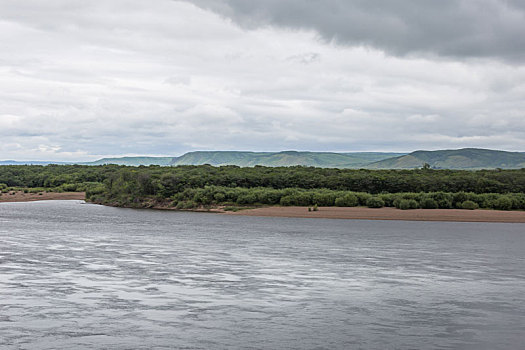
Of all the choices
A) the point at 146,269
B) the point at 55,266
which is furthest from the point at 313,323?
the point at 55,266

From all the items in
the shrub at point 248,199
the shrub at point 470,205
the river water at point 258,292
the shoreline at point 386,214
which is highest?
the shrub at point 248,199

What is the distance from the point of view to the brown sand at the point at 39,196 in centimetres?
9746

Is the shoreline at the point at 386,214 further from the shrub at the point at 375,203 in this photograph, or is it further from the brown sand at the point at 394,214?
the shrub at the point at 375,203

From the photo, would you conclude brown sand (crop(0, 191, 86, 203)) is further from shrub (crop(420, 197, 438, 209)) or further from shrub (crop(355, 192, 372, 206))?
shrub (crop(420, 197, 438, 209))

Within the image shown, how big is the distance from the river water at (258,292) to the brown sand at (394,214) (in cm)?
1941

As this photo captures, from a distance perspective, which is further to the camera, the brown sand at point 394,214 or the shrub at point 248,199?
the shrub at point 248,199

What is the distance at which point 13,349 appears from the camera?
14047 millimetres

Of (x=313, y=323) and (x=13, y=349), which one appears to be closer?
(x=13, y=349)

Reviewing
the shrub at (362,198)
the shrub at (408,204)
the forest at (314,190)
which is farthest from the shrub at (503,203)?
the shrub at (362,198)

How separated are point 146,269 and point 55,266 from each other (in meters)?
4.12

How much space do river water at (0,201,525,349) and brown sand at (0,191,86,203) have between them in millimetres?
59272

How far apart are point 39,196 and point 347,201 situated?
190 feet

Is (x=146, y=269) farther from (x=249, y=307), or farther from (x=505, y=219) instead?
(x=505, y=219)

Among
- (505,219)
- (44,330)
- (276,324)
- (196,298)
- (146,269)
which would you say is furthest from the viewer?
(505,219)
